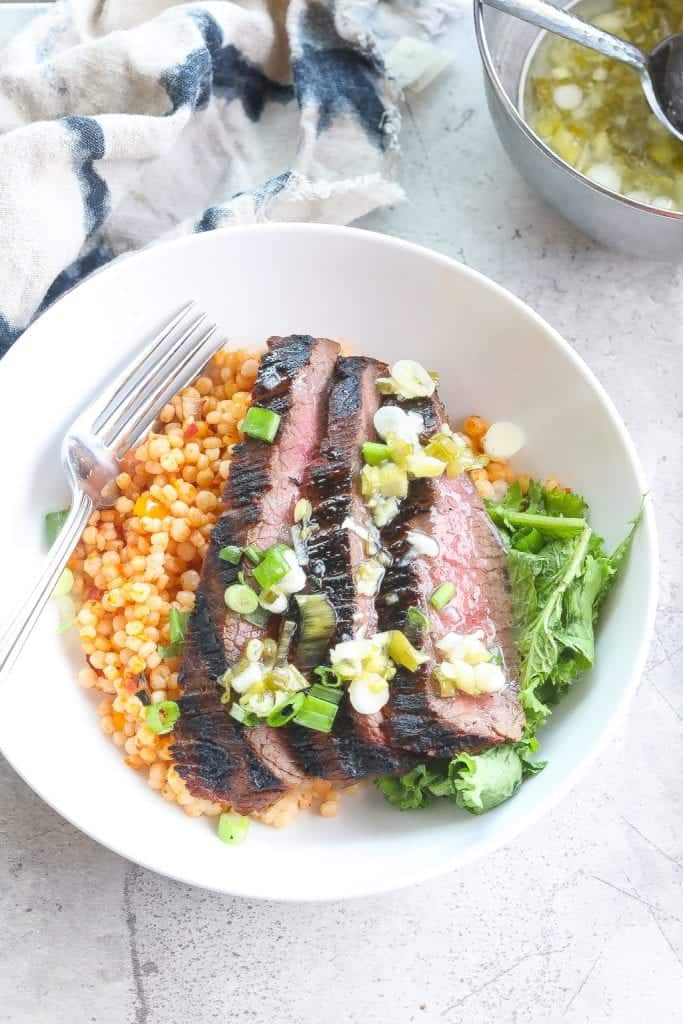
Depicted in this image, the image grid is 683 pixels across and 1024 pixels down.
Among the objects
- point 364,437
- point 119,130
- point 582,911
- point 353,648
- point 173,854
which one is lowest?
point 582,911

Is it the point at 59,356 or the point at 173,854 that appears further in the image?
the point at 59,356

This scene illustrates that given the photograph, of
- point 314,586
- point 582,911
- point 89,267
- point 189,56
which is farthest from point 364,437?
point 582,911

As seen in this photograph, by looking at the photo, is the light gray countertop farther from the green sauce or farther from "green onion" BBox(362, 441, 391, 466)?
the green sauce

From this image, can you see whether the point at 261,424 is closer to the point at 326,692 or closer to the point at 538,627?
the point at 326,692

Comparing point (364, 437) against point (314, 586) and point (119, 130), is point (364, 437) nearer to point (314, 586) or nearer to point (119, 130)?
point (314, 586)

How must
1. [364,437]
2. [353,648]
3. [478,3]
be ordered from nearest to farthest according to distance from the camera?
[353,648] → [364,437] → [478,3]

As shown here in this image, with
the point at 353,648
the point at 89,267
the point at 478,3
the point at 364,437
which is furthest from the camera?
the point at 89,267

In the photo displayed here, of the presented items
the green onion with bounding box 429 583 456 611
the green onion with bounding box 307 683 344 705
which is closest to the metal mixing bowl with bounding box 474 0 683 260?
the green onion with bounding box 429 583 456 611

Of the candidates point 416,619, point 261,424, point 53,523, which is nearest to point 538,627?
point 416,619
